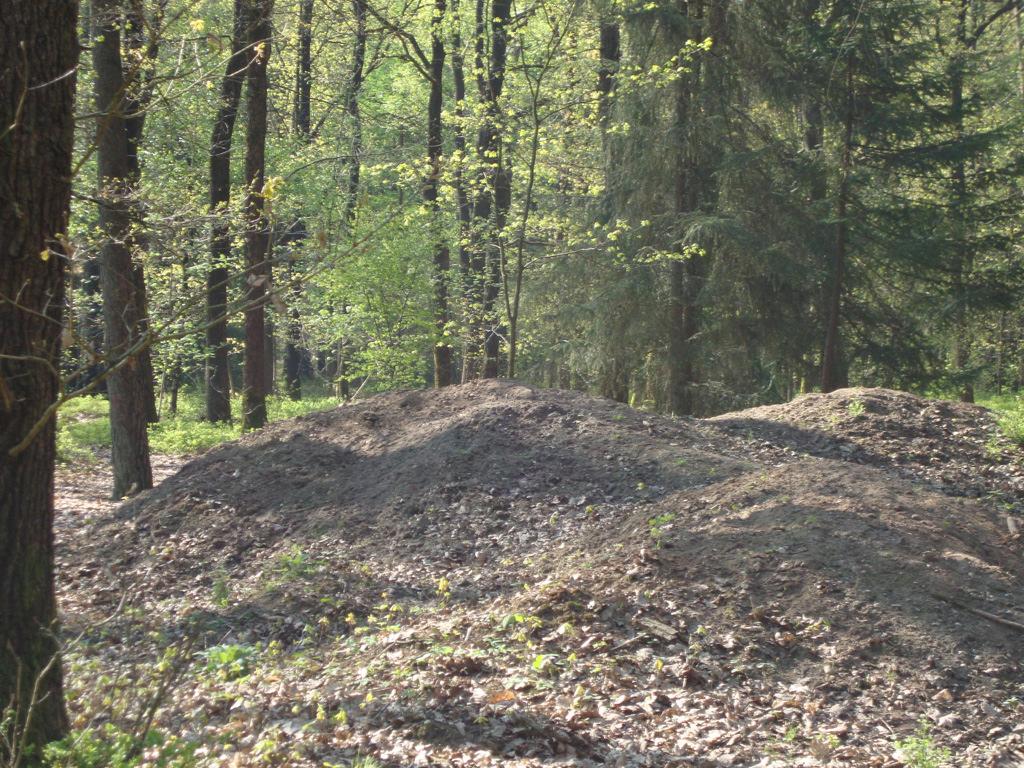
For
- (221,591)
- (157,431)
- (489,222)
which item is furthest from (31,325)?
(157,431)

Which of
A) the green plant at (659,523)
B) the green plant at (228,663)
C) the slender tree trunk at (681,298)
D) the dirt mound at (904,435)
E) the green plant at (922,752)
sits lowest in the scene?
the green plant at (922,752)

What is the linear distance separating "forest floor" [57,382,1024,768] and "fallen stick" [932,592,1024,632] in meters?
0.02

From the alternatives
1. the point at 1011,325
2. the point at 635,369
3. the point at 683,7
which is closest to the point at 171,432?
the point at 635,369

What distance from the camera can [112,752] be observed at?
357cm

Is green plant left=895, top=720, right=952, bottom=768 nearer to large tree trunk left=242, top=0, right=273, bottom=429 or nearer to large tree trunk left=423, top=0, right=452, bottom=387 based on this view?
large tree trunk left=242, top=0, right=273, bottom=429

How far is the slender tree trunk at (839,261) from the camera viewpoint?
1443 cm

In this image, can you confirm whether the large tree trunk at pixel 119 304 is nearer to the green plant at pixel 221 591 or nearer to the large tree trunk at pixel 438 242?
the green plant at pixel 221 591

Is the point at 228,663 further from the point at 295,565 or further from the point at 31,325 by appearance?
the point at 31,325

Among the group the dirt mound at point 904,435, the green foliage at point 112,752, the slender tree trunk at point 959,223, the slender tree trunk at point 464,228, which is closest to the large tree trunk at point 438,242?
the slender tree trunk at point 464,228

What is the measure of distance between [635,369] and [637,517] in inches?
362

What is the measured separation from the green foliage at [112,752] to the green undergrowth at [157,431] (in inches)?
406

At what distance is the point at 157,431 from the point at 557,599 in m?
12.0

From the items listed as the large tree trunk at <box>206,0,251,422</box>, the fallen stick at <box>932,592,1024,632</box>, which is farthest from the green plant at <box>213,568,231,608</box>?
the large tree trunk at <box>206,0,251,422</box>

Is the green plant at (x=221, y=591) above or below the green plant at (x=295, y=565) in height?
below
